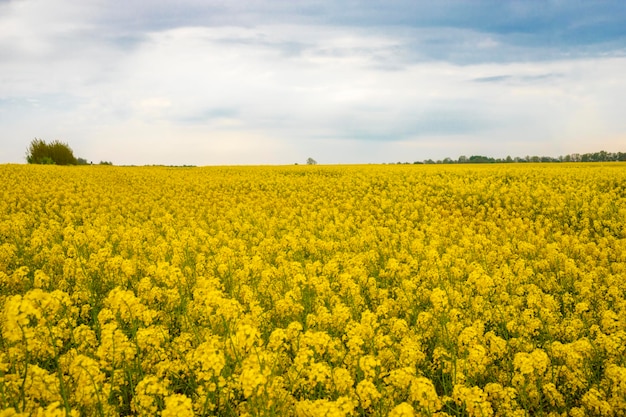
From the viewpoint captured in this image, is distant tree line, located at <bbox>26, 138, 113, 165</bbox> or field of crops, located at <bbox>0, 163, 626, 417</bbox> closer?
field of crops, located at <bbox>0, 163, 626, 417</bbox>

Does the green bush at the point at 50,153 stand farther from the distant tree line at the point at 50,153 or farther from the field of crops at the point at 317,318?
the field of crops at the point at 317,318

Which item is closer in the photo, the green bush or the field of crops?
the field of crops

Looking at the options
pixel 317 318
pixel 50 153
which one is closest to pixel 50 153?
pixel 50 153

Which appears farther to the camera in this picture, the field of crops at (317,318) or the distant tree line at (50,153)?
the distant tree line at (50,153)

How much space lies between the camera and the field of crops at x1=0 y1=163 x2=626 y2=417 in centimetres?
358

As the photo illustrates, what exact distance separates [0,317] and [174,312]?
1.97 m

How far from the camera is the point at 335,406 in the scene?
2.88 meters

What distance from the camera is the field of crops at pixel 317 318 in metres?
3.58

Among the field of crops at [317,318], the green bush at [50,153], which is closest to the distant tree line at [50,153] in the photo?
the green bush at [50,153]

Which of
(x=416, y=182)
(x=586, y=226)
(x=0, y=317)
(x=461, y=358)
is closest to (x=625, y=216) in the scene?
(x=586, y=226)

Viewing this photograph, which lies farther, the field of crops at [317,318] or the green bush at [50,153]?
the green bush at [50,153]

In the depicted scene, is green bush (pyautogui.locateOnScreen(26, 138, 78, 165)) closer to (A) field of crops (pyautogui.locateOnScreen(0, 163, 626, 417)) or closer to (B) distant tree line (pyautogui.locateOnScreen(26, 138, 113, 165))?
(B) distant tree line (pyautogui.locateOnScreen(26, 138, 113, 165))

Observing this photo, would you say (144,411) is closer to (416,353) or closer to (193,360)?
(193,360)

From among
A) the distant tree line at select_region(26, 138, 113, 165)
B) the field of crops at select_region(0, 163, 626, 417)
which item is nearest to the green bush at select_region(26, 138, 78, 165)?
the distant tree line at select_region(26, 138, 113, 165)
